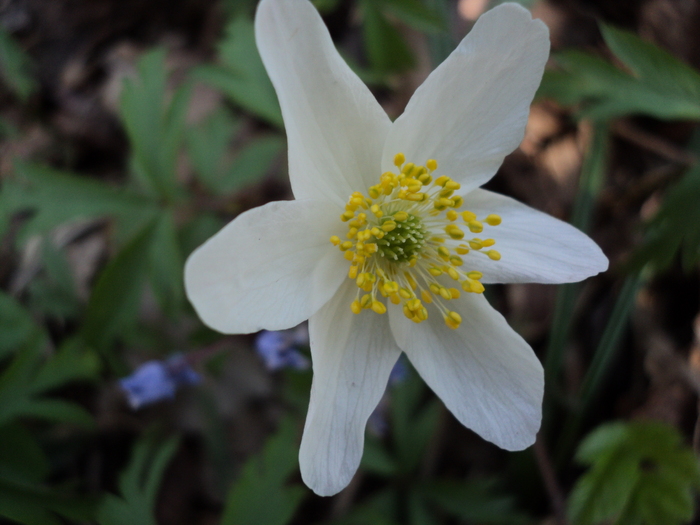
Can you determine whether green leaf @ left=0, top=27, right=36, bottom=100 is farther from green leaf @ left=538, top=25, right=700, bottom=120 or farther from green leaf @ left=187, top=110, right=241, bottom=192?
green leaf @ left=538, top=25, right=700, bottom=120

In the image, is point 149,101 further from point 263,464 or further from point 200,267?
point 263,464

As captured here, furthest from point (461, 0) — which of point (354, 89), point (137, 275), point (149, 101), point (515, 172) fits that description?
point (137, 275)

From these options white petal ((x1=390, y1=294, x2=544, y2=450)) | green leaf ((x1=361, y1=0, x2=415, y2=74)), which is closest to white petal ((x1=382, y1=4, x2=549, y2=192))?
white petal ((x1=390, y1=294, x2=544, y2=450))

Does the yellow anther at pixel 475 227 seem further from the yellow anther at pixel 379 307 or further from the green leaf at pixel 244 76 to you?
the green leaf at pixel 244 76

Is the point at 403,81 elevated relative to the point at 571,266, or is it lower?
lower

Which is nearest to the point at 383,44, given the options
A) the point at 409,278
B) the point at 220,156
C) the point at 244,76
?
the point at 244,76
